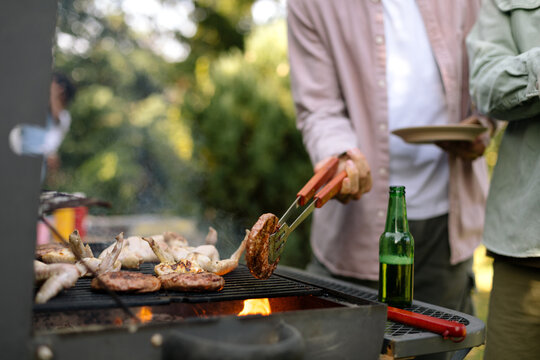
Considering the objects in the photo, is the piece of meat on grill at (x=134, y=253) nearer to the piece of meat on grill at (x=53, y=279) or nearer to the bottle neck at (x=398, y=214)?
the piece of meat on grill at (x=53, y=279)

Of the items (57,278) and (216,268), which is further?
(216,268)

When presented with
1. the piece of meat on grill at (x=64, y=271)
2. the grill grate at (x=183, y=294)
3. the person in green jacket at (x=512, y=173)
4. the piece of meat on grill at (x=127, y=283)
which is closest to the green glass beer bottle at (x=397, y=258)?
the grill grate at (x=183, y=294)

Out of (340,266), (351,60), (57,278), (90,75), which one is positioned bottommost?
(340,266)

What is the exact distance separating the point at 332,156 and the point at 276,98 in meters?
3.48

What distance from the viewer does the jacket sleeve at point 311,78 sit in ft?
7.53

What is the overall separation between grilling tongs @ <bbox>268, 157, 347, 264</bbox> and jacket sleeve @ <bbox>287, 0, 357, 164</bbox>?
1.45 ft

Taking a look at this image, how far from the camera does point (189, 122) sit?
5.77 metres

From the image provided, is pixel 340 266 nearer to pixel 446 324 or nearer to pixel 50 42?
pixel 446 324

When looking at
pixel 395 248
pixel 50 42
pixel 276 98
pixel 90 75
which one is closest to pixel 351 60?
pixel 395 248

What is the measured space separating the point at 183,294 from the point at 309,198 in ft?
1.78

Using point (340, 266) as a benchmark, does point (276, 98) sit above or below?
above

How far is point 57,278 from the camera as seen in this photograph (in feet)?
4.06

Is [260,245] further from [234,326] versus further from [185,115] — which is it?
[185,115]

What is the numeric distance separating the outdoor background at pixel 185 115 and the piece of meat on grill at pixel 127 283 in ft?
9.49
